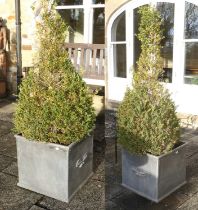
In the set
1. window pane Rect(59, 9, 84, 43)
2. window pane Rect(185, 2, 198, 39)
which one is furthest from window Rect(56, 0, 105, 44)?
window pane Rect(185, 2, 198, 39)

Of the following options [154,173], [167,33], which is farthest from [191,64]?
[154,173]

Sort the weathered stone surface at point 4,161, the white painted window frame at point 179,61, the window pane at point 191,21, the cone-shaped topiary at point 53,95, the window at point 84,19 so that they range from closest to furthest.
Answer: the cone-shaped topiary at point 53,95, the weathered stone surface at point 4,161, the window pane at point 191,21, the white painted window frame at point 179,61, the window at point 84,19

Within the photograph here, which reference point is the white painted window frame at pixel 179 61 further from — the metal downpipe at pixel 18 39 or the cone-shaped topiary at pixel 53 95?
the metal downpipe at pixel 18 39

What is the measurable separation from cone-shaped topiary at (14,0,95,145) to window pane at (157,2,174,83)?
9.05 feet

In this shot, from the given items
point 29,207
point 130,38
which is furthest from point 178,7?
point 29,207

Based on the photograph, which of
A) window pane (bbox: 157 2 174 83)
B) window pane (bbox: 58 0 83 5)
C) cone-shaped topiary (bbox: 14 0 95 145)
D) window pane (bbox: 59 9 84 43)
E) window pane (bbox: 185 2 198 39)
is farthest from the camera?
window pane (bbox: 59 9 84 43)

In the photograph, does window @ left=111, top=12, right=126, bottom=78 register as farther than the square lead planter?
Yes

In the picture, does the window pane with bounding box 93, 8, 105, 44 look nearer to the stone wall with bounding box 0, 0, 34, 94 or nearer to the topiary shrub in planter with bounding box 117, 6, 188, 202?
the stone wall with bounding box 0, 0, 34, 94

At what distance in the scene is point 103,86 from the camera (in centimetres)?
723

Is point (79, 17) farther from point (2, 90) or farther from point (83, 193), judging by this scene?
point (83, 193)

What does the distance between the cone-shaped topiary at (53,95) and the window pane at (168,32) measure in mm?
2757

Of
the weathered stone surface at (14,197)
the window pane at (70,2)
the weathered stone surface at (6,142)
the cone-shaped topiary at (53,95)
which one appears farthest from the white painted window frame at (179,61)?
the weathered stone surface at (14,197)

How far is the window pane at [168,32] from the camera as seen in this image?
581 cm

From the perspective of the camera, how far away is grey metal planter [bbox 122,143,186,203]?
3.22 metres
